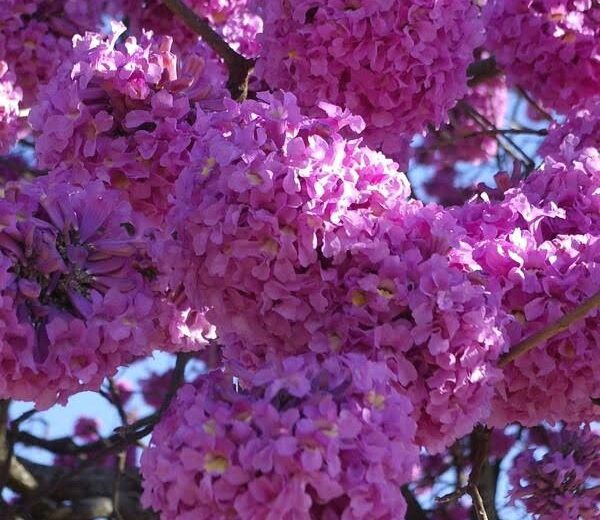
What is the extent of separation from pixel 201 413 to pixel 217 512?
0.17 metres

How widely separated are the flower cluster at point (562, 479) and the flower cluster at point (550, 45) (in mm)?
1079

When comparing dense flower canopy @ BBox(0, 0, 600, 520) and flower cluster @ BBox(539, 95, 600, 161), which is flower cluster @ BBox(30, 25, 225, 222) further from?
flower cluster @ BBox(539, 95, 600, 161)

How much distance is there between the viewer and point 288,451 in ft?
6.18

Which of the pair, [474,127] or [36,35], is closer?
[36,35]

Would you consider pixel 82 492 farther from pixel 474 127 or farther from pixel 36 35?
pixel 474 127

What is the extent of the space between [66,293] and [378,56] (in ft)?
3.70

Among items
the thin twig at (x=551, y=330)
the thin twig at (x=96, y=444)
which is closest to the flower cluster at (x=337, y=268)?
the thin twig at (x=551, y=330)

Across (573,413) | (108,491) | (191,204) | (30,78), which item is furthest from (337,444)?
(108,491)

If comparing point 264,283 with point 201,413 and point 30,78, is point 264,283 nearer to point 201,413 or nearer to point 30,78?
point 201,413

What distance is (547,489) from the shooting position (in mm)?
3457

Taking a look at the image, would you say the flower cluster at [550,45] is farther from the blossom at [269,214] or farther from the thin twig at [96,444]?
the thin twig at [96,444]

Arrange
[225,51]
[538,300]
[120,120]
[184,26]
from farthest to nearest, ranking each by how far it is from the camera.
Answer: [184,26] < [225,51] < [120,120] < [538,300]

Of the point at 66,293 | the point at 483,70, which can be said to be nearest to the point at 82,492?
the point at 483,70

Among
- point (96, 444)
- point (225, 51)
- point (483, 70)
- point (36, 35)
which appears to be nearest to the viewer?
point (225, 51)
